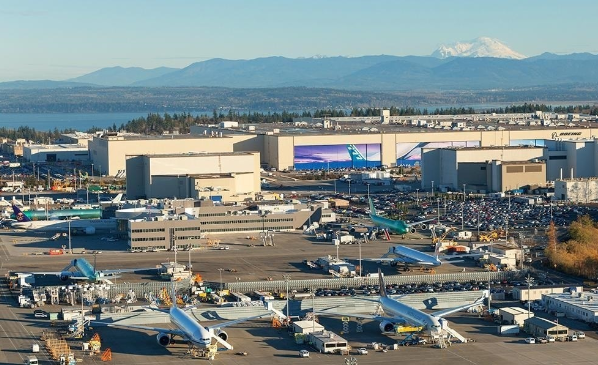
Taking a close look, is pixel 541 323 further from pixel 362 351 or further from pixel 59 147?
pixel 59 147

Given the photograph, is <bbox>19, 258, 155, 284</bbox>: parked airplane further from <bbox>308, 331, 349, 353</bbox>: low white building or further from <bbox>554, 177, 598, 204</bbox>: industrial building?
<bbox>554, 177, 598, 204</bbox>: industrial building

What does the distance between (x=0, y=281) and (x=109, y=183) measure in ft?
133

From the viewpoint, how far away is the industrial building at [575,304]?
1540 inches

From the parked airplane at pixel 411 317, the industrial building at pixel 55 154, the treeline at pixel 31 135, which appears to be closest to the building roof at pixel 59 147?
the industrial building at pixel 55 154

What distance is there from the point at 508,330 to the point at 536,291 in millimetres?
5580

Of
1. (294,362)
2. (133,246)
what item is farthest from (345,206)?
(294,362)

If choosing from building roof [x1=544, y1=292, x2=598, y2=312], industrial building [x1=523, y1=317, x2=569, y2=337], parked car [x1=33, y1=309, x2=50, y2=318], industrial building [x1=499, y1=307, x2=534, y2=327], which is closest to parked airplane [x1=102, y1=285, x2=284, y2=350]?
parked car [x1=33, y1=309, x2=50, y2=318]

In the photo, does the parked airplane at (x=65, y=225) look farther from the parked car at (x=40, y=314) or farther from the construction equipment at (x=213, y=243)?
the parked car at (x=40, y=314)

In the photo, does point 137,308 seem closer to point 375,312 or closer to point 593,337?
point 375,312

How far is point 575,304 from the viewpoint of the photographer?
132 ft

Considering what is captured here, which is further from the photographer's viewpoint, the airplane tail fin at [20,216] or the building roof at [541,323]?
the airplane tail fin at [20,216]

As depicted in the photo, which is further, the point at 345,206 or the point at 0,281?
the point at 345,206

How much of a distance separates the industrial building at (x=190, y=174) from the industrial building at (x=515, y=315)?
3368 centimetres

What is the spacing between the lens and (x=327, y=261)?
51.2 m
